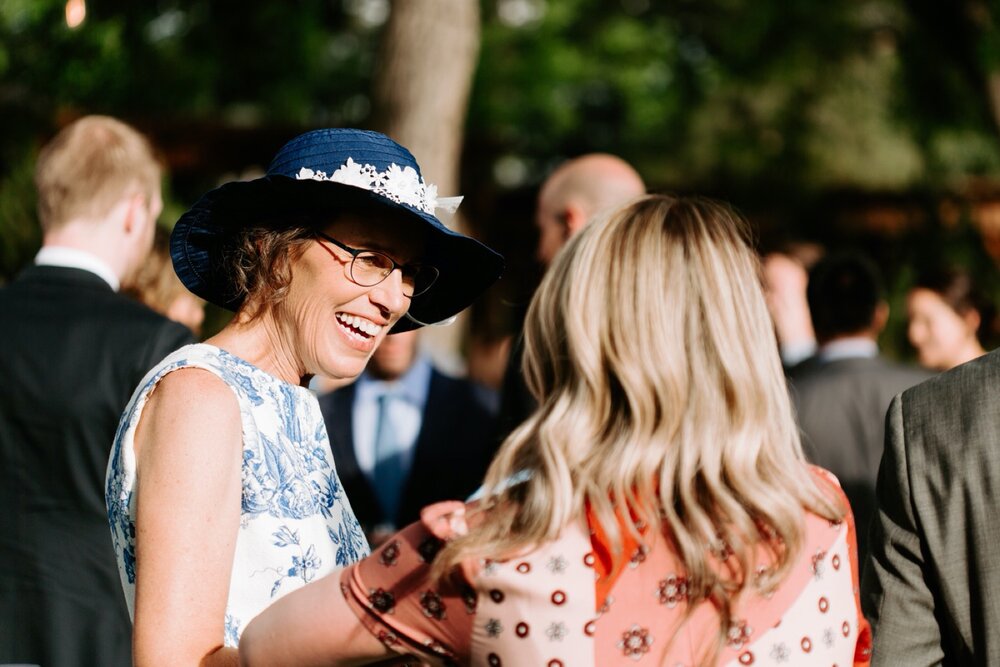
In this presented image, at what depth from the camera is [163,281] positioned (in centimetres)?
447

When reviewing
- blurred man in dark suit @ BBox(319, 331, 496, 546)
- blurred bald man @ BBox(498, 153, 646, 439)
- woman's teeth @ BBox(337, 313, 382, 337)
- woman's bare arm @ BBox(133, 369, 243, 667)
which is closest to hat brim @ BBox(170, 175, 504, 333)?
woman's teeth @ BBox(337, 313, 382, 337)

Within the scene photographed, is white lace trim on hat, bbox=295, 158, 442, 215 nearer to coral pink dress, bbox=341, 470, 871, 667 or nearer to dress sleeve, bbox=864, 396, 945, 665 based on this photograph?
coral pink dress, bbox=341, 470, 871, 667

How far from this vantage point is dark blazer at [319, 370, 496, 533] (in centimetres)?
520

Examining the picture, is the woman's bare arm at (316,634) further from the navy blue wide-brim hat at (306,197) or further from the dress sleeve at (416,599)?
the navy blue wide-brim hat at (306,197)

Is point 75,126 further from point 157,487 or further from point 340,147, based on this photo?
point 157,487

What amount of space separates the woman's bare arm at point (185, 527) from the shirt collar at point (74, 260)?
141cm

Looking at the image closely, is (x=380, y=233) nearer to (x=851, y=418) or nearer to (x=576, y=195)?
(x=576, y=195)

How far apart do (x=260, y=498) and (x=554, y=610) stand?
73cm

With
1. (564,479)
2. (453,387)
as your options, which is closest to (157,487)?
(564,479)

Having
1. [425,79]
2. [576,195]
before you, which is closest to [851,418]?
[576,195]

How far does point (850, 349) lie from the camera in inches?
192

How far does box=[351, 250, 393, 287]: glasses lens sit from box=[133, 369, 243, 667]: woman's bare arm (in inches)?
16.9

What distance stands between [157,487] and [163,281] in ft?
8.66

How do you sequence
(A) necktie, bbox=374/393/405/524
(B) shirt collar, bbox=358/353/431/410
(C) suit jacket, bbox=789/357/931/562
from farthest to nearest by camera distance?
(B) shirt collar, bbox=358/353/431/410
(A) necktie, bbox=374/393/405/524
(C) suit jacket, bbox=789/357/931/562
